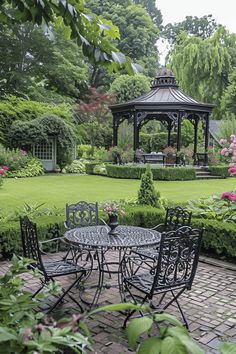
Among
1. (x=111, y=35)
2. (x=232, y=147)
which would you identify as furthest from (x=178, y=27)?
(x=111, y=35)

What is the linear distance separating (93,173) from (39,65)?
40.2ft

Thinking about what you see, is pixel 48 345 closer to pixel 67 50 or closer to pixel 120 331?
pixel 120 331

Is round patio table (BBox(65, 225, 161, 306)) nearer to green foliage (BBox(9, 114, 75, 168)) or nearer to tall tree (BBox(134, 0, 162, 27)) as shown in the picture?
green foliage (BBox(9, 114, 75, 168))

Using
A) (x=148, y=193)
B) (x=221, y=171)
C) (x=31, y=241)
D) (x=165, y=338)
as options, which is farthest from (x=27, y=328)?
(x=221, y=171)

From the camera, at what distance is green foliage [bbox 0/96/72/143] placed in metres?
21.0

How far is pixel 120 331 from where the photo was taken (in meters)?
3.54

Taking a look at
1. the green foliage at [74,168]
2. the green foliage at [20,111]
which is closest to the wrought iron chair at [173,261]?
the green foliage at [20,111]

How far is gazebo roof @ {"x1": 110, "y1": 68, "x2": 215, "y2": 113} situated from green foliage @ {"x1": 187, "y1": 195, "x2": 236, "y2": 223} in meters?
12.5

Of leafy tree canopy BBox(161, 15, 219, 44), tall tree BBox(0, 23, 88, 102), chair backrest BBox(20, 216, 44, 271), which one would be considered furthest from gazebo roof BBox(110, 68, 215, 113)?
leafy tree canopy BBox(161, 15, 219, 44)

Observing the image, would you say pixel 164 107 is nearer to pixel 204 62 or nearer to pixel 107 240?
pixel 204 62

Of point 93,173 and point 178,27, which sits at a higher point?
point 178,27

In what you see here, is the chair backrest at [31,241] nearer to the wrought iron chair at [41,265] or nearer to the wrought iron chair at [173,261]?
the wrought iron chair at [41,265]

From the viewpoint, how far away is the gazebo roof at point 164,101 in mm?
19406

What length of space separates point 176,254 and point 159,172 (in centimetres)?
1409
